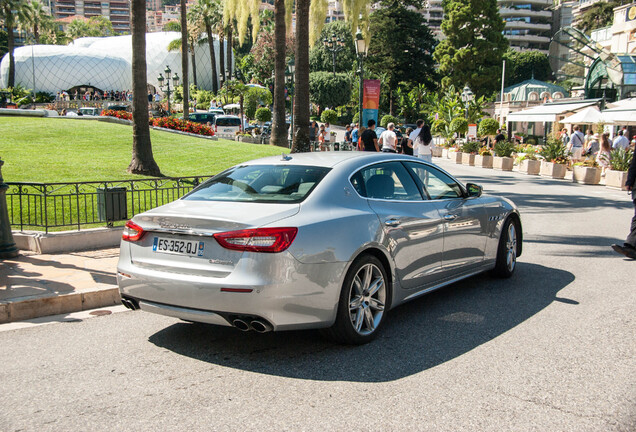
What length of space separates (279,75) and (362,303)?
20.9 meters

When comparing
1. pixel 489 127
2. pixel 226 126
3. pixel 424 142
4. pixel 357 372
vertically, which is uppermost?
pixel 489 127

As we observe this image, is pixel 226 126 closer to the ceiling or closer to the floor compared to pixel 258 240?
closer to the ceiling

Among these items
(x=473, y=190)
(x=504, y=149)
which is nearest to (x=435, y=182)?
(x=473, y=190)

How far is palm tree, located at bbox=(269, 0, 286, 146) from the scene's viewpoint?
901 inches

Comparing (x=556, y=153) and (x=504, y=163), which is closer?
(x=556, y=153)

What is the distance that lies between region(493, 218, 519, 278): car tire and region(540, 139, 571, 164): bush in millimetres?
18052

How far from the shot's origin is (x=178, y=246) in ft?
14.9

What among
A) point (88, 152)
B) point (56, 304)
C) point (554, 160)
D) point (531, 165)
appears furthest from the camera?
point (531, 165)

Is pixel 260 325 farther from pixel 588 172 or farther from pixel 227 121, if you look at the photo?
pixel 227 121

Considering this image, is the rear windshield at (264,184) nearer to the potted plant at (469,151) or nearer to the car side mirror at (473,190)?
the car side mirror at (473,190)

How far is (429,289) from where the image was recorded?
5816mm

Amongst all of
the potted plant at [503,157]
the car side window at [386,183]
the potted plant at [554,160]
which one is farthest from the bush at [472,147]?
the car side window at [386,183]

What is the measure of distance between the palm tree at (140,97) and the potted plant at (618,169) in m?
14.7

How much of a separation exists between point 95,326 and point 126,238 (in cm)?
130
